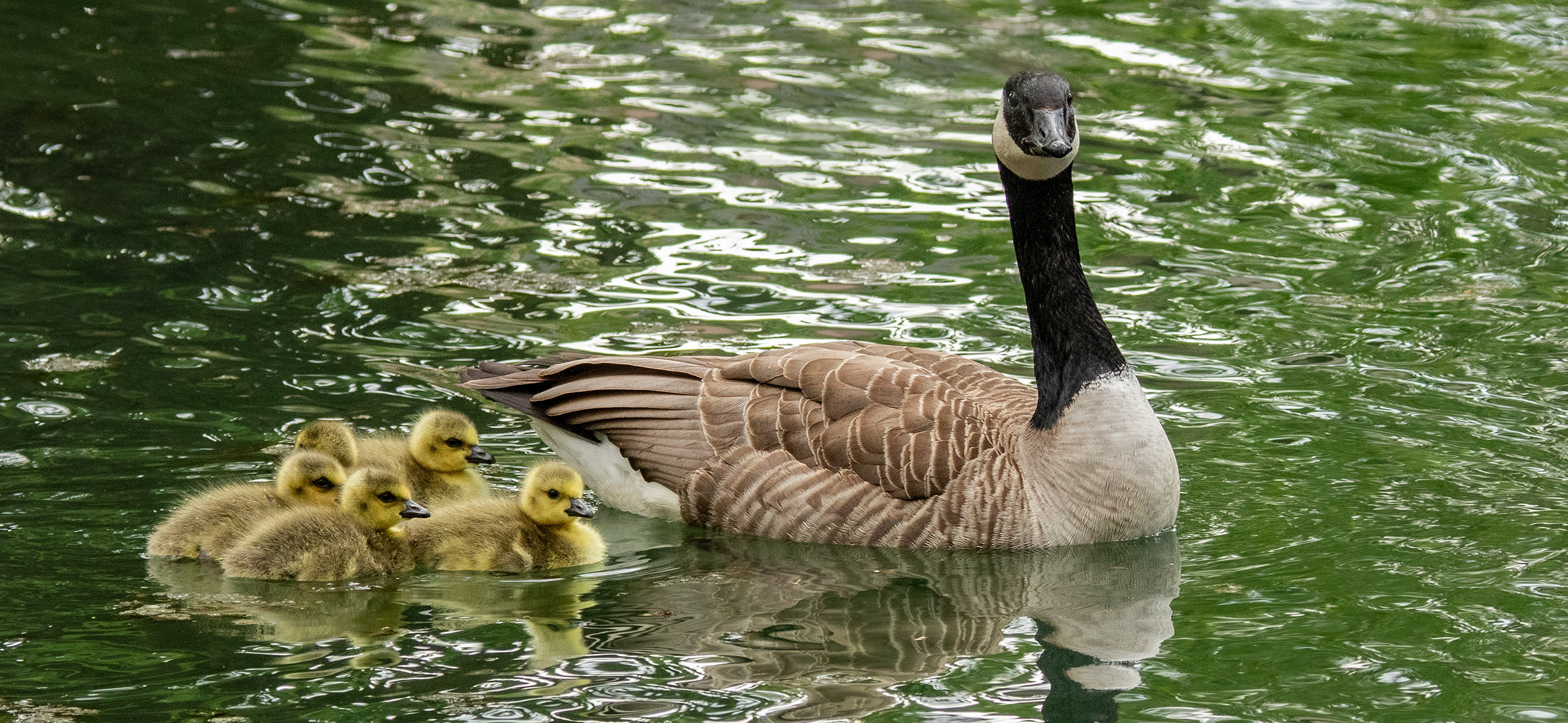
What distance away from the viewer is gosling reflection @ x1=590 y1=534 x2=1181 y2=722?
6785 mm

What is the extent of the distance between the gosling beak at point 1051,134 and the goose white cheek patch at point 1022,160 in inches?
7.9

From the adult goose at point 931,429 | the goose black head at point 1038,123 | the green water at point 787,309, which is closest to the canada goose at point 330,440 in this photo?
the green water at point 787,309

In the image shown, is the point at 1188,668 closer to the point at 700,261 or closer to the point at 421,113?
the point at 700,261

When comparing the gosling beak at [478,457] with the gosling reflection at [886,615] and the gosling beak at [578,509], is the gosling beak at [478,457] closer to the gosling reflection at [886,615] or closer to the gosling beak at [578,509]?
the gosling beak at [578,509]

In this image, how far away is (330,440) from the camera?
823 centimetres

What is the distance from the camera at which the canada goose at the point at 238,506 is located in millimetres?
7711

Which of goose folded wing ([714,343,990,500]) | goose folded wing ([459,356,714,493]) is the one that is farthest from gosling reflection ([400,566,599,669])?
goose folded wing ([714,343,990,500])

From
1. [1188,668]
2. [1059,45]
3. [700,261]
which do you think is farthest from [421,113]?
[1188,668]

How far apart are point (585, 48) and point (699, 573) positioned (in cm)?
1008

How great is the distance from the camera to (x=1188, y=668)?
270 inches

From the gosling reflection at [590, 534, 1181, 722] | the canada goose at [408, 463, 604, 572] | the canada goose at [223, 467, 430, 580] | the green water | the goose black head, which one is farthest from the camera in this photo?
the canada goose at [408, 463, 604, 572]

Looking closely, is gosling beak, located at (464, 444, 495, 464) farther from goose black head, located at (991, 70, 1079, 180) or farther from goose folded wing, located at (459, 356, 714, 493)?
goose black head, located at (991, 70, 1079, 180)

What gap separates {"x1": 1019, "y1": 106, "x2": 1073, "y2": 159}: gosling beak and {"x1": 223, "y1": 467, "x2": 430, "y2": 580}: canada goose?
3.10 m

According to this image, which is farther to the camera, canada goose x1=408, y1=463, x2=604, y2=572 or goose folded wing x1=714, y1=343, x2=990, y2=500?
goose folded wing x1=714, y1=343, x2=990, y2=500
